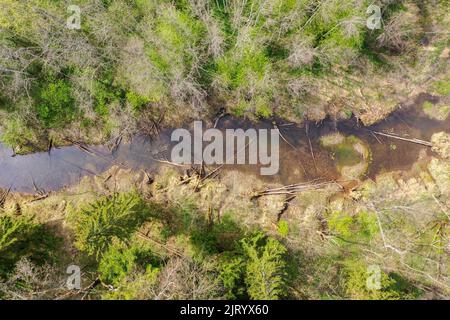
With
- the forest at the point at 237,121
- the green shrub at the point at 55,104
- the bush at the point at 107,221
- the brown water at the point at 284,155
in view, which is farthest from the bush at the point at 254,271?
the green shrub at the point at 55,104

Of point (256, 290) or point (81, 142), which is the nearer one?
point (256, 290)

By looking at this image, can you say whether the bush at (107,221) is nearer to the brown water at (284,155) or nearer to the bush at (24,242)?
the bush at (24,242)

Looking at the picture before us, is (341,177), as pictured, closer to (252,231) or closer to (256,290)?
(252,231)

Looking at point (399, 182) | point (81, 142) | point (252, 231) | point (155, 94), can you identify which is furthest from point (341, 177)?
point (81, 142)

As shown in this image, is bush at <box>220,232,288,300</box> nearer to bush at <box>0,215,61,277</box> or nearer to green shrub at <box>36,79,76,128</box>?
bush at <box>0,215,61,277</box>

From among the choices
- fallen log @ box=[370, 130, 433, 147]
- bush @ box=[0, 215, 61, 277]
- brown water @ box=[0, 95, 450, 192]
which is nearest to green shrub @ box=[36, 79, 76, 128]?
brown water @ box=[0, 95, 450, 192]

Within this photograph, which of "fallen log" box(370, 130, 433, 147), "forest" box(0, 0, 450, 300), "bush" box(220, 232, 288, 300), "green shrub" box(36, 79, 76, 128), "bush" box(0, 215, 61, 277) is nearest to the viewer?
"bush" box(220, 232, 288, 300)
